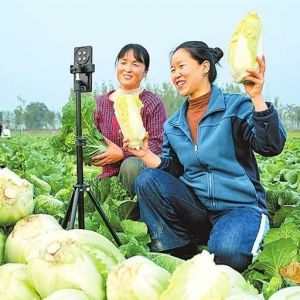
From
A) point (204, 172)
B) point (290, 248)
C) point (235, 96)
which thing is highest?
point (235, 96)

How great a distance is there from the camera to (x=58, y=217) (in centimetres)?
319

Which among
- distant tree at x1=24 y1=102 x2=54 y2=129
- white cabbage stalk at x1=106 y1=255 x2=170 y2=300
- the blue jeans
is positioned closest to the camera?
white cabbage stalk at x1=106 y1=255 x2=170 y2=300

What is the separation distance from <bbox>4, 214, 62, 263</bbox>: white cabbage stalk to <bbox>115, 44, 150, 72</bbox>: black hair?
1.85 m

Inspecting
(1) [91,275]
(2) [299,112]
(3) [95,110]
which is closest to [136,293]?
(1) [91,275]

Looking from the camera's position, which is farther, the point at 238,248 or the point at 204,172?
the point at 204,172

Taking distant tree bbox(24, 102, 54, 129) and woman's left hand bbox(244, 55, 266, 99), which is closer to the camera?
woman's left hand bbox(244, 55, 266, 99)

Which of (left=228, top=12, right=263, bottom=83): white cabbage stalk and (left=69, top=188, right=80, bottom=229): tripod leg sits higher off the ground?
(left=228, top=12, right=263, bottom=83): white cabbage stalk

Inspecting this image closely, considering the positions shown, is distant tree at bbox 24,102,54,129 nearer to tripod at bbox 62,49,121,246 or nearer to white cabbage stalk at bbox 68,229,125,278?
tripod at bbox 62,49,121,246

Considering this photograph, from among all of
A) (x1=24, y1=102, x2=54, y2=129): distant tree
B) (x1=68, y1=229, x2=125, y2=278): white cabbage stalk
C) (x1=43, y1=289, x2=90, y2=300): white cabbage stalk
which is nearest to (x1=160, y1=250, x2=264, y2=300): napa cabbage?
(x1=43, y1=289, x2=90, y2=300): white cabbage stalk

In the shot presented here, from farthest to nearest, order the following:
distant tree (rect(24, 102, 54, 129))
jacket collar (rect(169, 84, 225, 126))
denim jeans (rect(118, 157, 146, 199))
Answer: distant tree (rect(24, 102, 54, 129)) < denim jeans (rect(118, 157, 146, 199)) < jacket collar (rect(169, 84, 225, 126))

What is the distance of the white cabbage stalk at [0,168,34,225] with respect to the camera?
239 centimetres

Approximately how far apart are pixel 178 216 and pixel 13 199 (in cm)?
110

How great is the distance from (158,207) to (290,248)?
982 mm

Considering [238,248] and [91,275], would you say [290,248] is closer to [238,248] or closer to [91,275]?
[238,248]
